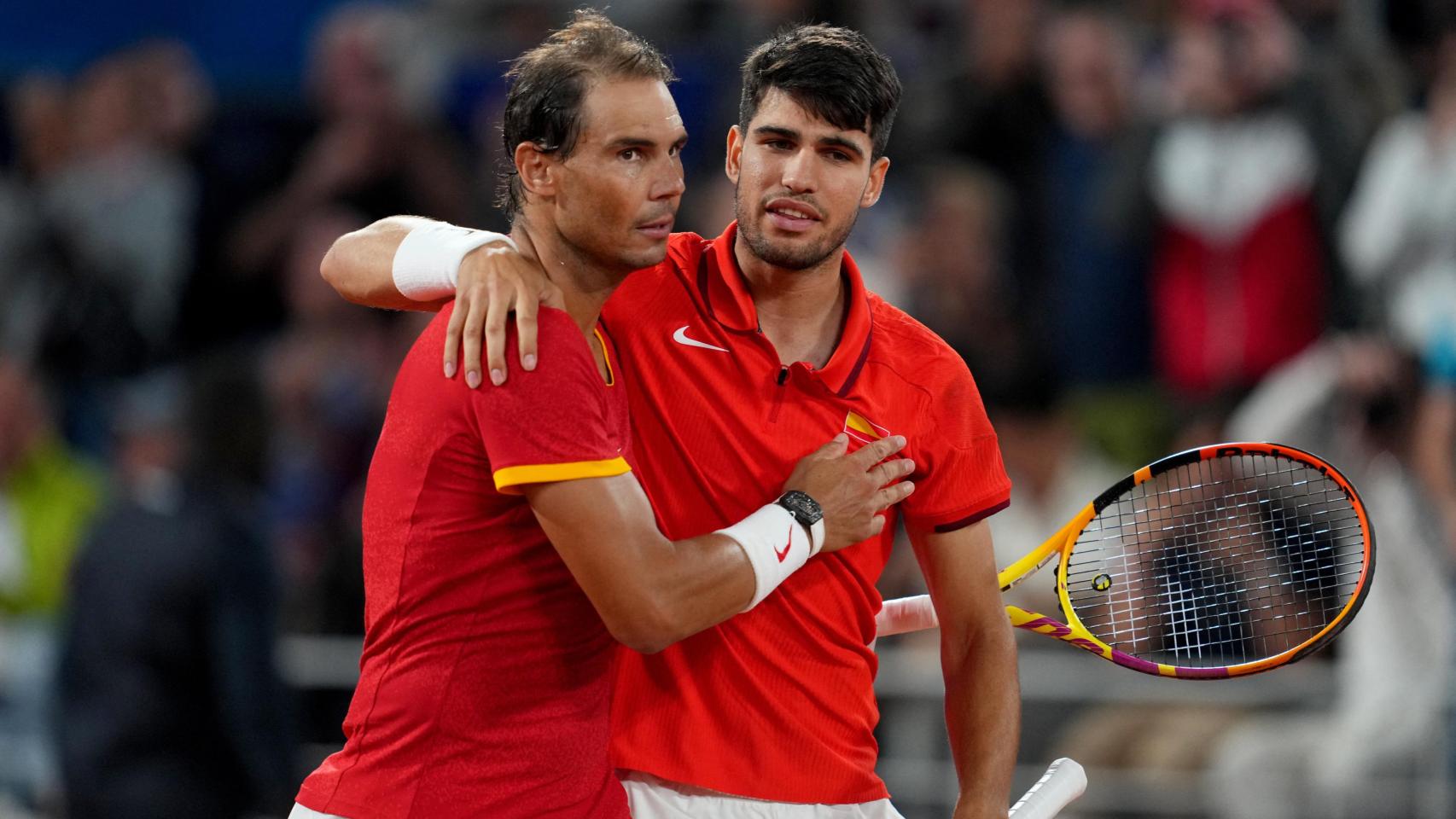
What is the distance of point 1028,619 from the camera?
3.91 meters

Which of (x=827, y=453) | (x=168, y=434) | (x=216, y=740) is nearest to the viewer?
(x=827, y=453)

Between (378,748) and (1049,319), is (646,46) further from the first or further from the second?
(1049,319)

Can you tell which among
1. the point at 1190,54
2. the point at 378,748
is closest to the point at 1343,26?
the point at 1190,54

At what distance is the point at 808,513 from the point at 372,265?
93cm

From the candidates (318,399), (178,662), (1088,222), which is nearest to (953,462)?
(178,662)

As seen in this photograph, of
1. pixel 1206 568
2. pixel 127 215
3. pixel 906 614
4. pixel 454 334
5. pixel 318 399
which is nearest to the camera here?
pixel 454 334

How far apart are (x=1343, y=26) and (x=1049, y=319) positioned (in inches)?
65.0

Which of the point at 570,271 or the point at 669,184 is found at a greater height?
the point at 669,184

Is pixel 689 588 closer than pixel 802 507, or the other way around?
pixel 689 588

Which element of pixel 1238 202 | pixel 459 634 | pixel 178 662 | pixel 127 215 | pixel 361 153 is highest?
pixel 459 634

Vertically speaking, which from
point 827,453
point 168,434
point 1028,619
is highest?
point 827,453

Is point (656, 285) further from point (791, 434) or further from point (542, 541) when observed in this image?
point (542, 541)

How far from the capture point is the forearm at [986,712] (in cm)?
374

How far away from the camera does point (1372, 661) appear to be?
6.52 m
